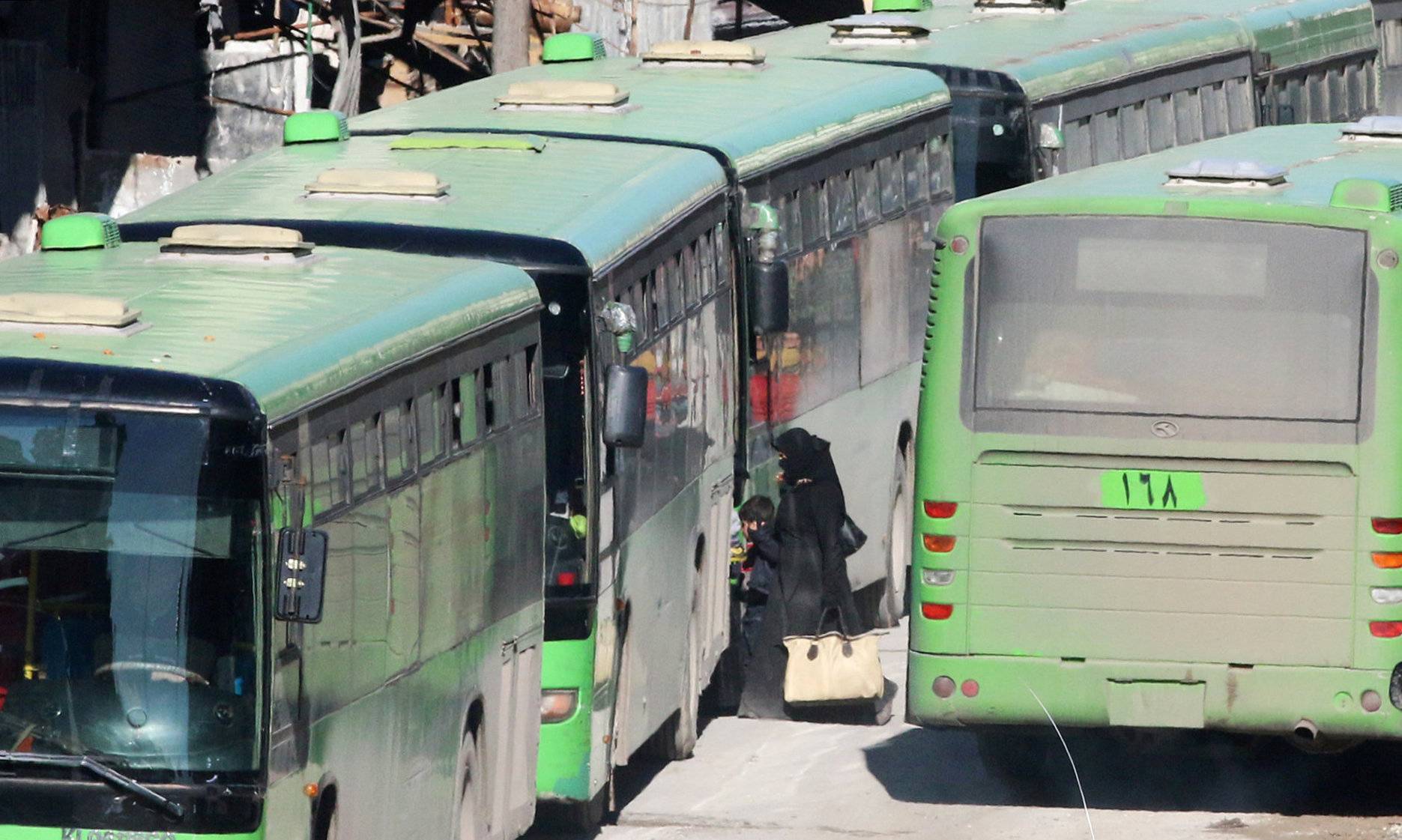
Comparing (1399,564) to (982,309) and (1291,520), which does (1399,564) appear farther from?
(982,309)

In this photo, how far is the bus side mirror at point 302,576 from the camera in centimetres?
830

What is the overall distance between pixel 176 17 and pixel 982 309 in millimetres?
13710

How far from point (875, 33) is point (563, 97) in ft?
20.9

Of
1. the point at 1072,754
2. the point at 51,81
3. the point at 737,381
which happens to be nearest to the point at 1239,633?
the point at 1072,754

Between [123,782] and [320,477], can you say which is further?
[320,477]

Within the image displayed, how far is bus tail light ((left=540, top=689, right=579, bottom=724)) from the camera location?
478 inches

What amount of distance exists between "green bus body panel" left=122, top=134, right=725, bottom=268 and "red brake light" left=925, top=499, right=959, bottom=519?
1775 mm

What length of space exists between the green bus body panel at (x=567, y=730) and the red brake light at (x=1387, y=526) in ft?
10.9

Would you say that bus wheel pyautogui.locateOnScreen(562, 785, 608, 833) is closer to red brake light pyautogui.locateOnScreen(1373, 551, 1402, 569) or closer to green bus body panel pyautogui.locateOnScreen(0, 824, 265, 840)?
red brake light pyautogui.locateOnScreen(1373, 551, 1402, 569)

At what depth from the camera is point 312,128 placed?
14633 millimetres

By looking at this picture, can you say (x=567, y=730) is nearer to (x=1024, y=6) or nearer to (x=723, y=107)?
(x=723, y=107)

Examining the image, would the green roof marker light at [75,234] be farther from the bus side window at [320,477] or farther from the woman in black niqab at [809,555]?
the woman in black niqab at [809,555]

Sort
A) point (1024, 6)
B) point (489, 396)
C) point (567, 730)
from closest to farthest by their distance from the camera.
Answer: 1. point (489, 396)
2. point (567, 730)
3. point (1024, 6)

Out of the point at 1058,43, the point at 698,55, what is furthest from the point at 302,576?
the point at 1058,43
